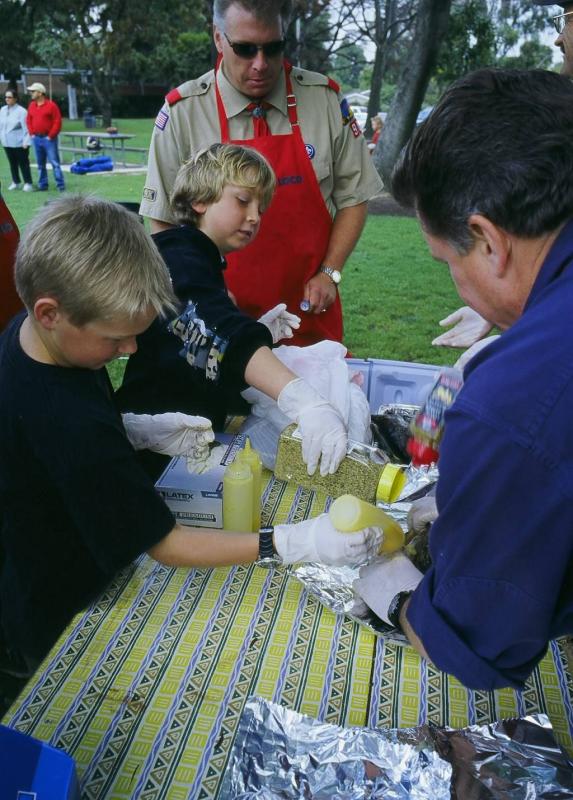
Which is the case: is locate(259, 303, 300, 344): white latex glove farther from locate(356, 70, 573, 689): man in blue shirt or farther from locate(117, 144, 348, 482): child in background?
locate(356, 70, 573, 689): man in blue shirt

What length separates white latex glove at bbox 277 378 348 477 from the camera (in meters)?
1.69

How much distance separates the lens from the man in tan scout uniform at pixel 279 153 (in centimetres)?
255

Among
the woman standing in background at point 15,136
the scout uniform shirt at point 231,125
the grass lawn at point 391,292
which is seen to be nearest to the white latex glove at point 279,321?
the scout uniform shirt at point 231,125

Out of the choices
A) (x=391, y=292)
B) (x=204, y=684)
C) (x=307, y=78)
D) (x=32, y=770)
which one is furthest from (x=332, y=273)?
(x=391, y=292)

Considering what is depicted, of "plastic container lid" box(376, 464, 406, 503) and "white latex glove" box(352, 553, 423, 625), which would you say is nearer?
"white latex glove" box(352, 553, 423, 625)

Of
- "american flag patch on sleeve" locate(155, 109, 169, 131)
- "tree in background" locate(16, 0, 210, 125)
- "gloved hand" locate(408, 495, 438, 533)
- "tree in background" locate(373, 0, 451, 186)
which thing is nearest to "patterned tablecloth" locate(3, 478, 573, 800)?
"gloved hand" locate(408, 495, 438, 533)

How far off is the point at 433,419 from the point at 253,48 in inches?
60.9

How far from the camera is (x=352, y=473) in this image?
68.7 inches

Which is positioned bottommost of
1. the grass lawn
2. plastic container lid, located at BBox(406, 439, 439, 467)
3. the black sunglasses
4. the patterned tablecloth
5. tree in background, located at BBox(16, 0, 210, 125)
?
the grass lawn

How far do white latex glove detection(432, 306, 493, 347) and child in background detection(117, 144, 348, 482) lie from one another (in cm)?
67

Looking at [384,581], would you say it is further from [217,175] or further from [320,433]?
[217,175]

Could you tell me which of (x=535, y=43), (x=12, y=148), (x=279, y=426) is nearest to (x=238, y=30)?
(x=279, y=426)

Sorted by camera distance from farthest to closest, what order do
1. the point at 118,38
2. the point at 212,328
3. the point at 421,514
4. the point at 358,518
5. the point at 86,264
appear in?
the point at 118,38, the point at 212,328, the point at 421,514, the point at 358,518, the point at 86,264

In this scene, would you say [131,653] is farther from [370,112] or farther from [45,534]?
[370,112]
